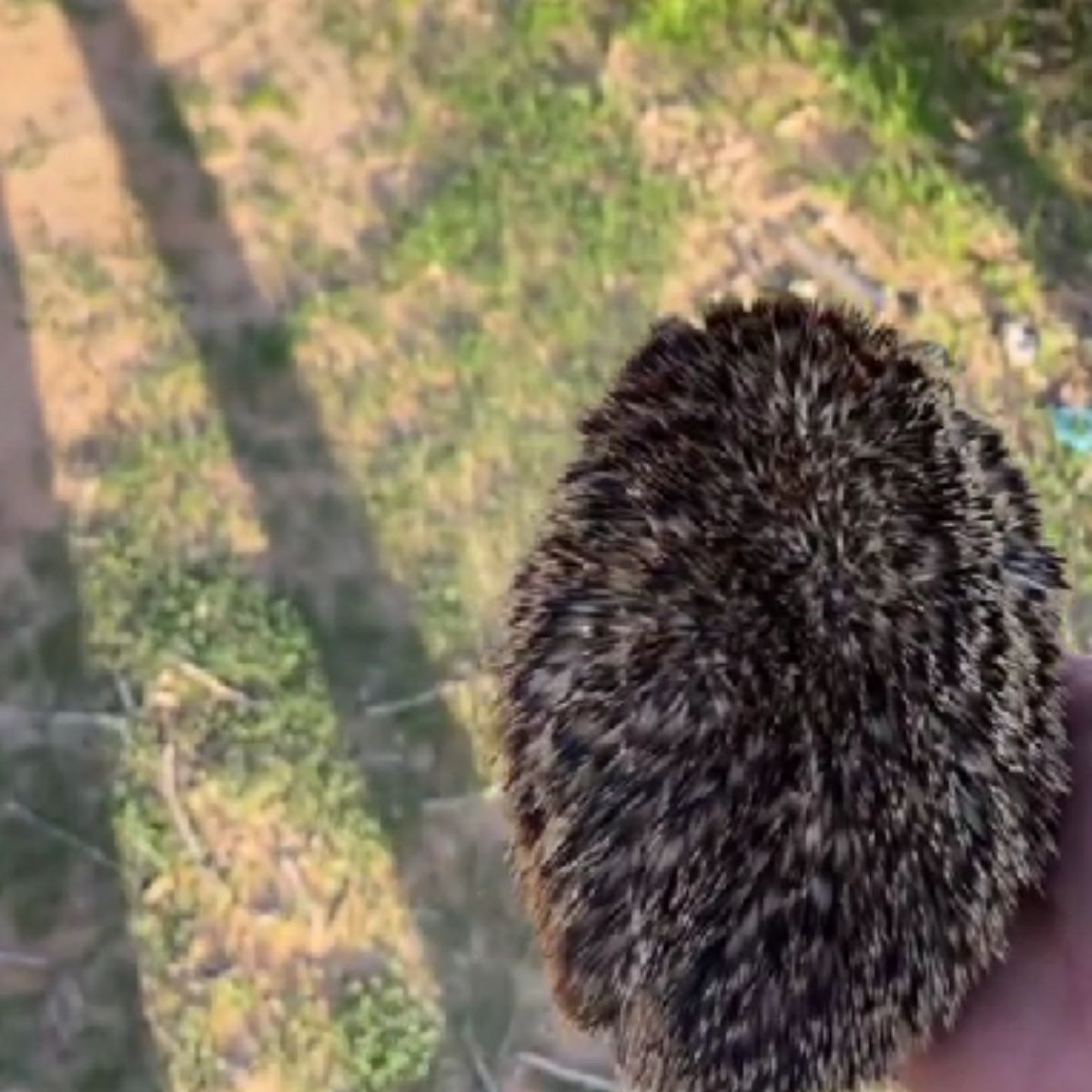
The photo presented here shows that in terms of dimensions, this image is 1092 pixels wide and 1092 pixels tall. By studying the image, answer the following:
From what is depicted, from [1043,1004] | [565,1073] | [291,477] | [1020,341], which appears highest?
[291,477]

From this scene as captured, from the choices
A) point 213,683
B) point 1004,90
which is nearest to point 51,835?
point 213,683

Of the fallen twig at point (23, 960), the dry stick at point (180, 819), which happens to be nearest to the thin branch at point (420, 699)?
the dry stick at point (180, 819)

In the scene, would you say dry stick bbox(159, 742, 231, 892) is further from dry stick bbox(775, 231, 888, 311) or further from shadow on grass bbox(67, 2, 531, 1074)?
dry stick bbox(775, 231, 888, 311)

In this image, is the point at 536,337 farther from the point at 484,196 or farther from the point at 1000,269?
the point at 1000,269

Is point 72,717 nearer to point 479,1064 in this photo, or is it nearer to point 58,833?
point 58,833

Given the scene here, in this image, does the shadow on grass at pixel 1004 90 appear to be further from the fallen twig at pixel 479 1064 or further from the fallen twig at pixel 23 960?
the fallen twig at pixel 23 960

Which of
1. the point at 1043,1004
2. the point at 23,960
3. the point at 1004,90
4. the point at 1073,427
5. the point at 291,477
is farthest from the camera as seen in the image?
the point at 1004,90

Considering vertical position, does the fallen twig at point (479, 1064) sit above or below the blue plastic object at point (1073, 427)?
below
